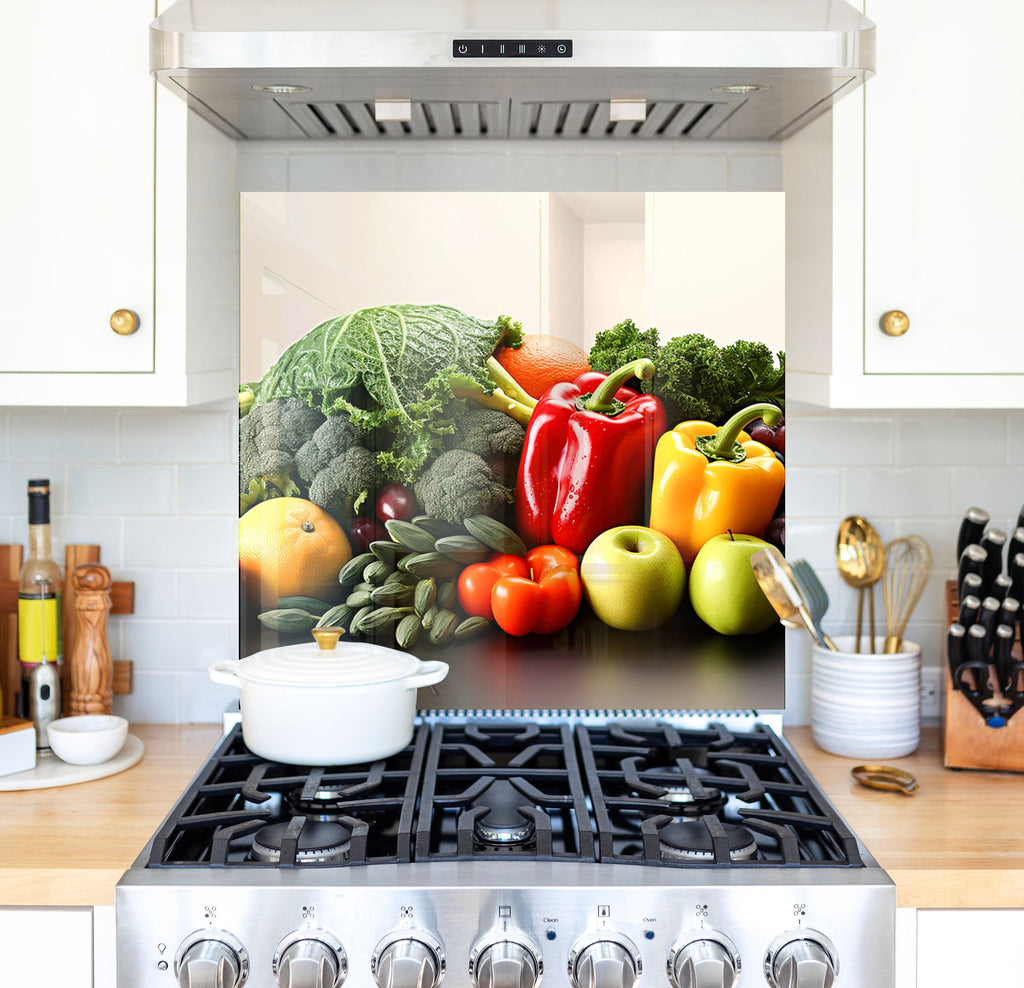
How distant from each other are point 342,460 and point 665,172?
77 centimetres

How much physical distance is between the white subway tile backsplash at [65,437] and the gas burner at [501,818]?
943 mm

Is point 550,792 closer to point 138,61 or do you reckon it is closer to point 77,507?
point 77,507

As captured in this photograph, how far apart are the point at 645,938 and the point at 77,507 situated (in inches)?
50.2

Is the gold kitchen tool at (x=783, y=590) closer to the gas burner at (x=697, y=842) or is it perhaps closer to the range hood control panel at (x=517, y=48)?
the gas burner at (x=697, y=842)

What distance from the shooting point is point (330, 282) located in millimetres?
1937

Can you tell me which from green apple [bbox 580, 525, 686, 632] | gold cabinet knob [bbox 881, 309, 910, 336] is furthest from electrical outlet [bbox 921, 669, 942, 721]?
gold cabinet knob [bbox 881, 309, 910, 336]

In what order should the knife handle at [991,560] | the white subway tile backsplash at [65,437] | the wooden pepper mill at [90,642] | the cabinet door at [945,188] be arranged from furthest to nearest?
the white subway tile backsplash at [65,437] < the wooden pepper mill at [90,642] < the knife handle at [991,560] < the cabinet door at [945,188]

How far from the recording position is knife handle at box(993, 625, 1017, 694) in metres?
1.73

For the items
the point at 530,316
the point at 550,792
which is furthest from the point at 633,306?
the point at 550,792

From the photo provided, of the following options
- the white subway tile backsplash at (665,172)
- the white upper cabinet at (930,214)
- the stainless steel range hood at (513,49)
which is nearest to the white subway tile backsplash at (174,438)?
the stainless steel range hood at (513,49)

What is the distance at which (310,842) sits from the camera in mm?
1437

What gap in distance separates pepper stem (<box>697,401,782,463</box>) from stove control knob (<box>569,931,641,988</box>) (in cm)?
91

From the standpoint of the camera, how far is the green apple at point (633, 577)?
1.95m

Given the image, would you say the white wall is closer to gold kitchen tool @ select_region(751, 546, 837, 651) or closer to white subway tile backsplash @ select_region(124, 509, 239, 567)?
white subway tile backsplash @ select_region(124, 509, 239, 567)
